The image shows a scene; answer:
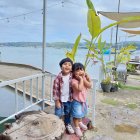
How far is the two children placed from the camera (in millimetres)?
2920

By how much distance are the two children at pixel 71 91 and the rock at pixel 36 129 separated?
34cm

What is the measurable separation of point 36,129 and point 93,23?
60.4 inches

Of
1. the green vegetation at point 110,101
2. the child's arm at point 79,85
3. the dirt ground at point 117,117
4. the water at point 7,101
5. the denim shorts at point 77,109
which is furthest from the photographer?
the water at point 7,101

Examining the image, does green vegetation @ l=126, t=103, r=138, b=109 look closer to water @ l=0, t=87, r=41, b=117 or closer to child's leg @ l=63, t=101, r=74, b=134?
child's leg @ l=63, t=101, r=74, b=134

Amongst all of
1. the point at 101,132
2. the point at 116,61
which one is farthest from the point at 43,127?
the point at 116,61

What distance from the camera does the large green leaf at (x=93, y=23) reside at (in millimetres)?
3154

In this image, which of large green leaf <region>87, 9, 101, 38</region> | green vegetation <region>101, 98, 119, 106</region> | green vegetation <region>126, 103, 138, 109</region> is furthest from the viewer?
green vegetation <region>101, 98, 119, 106</region>

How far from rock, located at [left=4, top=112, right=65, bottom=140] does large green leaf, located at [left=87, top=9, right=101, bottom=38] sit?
1274 millimetres

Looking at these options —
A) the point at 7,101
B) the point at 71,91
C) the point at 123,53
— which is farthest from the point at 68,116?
the point at 123,53

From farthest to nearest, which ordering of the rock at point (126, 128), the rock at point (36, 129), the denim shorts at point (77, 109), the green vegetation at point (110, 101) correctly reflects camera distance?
1. the green vegetation at point (110, 101)
2. the rock at point (126, 128)
3. the denim shorts at point (77, 109)
4. the rock at point (36, 129)

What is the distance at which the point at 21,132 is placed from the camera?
2.39 meters

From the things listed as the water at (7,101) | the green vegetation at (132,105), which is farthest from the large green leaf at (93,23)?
the water at (7,101)

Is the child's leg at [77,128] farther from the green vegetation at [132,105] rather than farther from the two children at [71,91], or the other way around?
the green vegetation at [132,105]

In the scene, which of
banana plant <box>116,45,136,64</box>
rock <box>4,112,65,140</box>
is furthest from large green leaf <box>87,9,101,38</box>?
banana plant <box>116,45,136,64</box>
